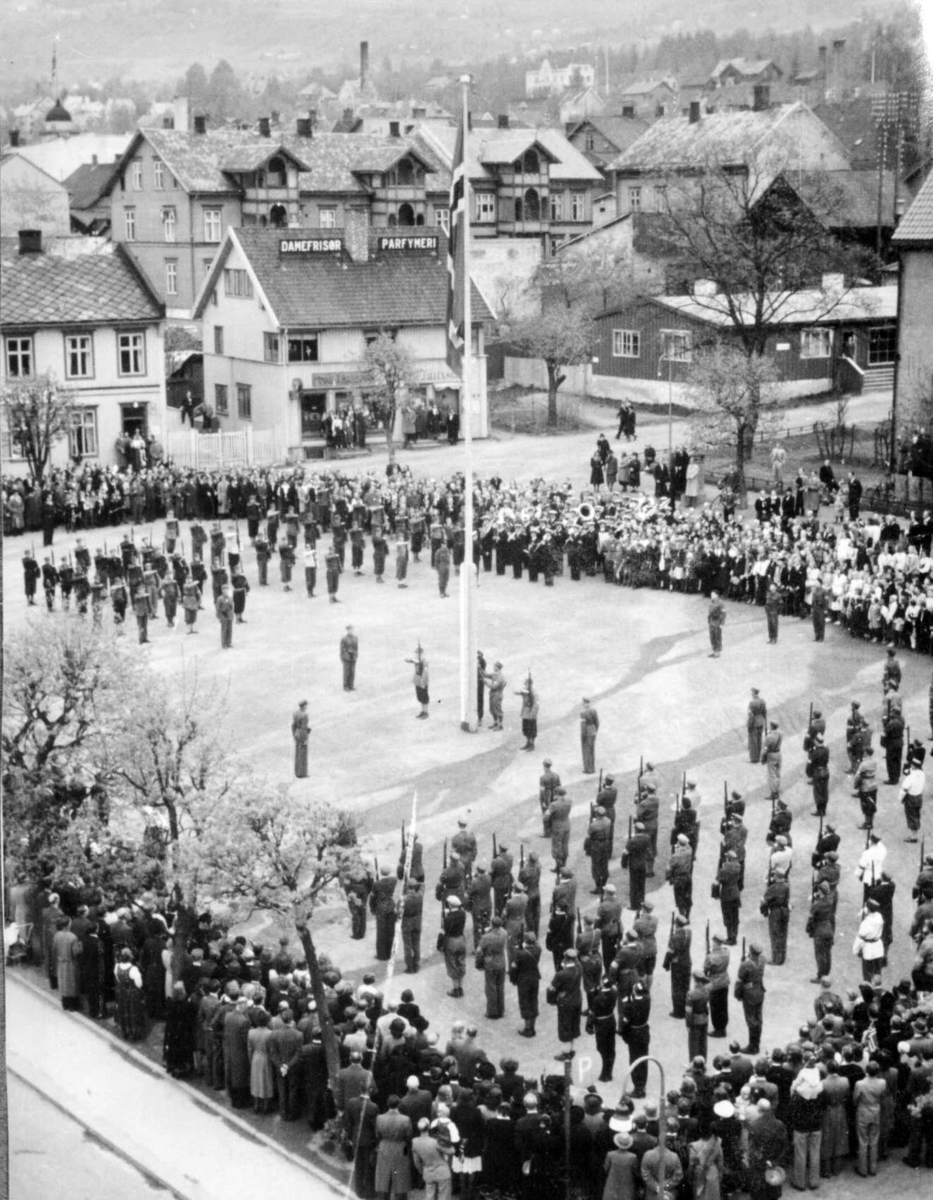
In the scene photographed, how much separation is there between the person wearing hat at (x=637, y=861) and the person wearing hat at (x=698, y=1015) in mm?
3671

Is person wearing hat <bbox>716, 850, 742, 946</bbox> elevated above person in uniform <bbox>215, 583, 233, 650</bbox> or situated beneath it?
situated beneath

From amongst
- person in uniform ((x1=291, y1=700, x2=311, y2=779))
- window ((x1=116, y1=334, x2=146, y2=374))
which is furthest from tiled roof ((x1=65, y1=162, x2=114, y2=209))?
person in uniform ((x1=291, y1=700, x2=311, y2=779))

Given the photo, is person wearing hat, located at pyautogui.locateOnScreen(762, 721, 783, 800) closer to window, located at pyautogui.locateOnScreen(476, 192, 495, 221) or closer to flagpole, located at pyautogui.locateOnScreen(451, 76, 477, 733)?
flagpole, located at pyautogui.locateOnScreen(451, 76, 477, 733)

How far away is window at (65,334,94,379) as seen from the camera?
164ft

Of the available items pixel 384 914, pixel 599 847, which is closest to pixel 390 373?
pixel 599 847

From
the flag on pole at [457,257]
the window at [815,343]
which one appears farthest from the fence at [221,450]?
the flag on pole at [457,257]

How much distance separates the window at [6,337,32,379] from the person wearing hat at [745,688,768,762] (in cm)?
2608

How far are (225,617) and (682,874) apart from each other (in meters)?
14.1

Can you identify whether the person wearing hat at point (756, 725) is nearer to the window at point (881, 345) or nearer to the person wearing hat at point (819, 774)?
the person wearing hat at point (819, 774)

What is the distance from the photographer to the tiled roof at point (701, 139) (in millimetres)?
64812

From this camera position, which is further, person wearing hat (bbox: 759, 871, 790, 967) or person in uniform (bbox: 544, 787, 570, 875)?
person in uniform (bbox: 544, 787, 570, 875)

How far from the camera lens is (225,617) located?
33094mm

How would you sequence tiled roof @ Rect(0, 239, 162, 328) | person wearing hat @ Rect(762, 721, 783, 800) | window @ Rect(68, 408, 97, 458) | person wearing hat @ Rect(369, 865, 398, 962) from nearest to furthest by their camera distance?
person wearing hat @ Rect(369, 865, 398, 962) < person wearing hat @ Rect(762, 721, 783, 800) < tiled roof @ Rect(0, 239, 162, 328) < window @ Rect(68, 408, 97, 458)

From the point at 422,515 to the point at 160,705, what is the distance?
1941 centimetres
